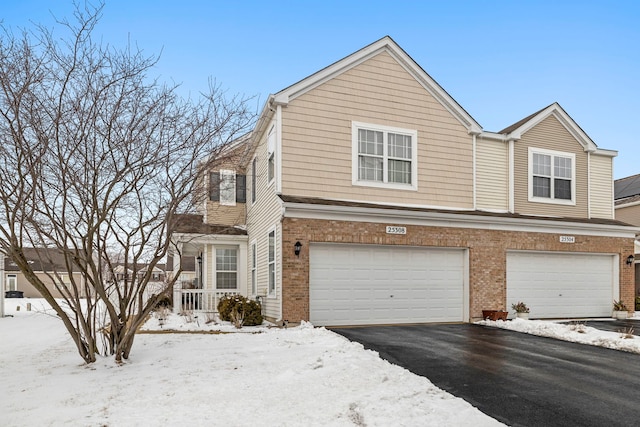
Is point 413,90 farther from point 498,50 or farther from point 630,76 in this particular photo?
point 630,76

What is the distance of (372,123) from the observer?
543 inches

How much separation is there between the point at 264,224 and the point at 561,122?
1152 centimetres

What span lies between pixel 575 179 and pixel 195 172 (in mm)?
14273

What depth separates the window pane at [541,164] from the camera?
52.4ft

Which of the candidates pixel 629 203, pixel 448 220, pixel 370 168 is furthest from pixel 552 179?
pixel 629 203

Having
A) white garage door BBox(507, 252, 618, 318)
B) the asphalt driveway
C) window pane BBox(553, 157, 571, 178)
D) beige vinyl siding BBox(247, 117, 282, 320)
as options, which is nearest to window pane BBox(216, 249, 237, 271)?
beige vinyl siding BBox(247, 117, 282, 320)

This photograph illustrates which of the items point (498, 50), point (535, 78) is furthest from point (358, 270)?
point (535, 78)

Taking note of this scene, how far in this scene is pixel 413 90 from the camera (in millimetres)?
14492

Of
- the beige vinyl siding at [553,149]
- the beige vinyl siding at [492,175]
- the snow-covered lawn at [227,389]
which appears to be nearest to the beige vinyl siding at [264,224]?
the snow-covered lawn at [227,389]

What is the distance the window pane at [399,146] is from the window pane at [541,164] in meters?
5.23

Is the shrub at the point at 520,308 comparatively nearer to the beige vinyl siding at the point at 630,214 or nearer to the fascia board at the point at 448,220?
the fascia board at the point at 448,220

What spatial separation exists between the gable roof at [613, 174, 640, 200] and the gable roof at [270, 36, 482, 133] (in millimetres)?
16071

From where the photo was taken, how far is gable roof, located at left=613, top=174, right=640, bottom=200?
25891 mm

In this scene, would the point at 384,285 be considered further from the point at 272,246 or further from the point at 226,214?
the point at 226,214
